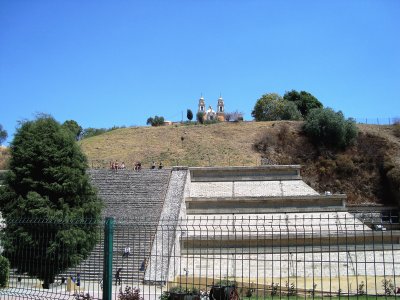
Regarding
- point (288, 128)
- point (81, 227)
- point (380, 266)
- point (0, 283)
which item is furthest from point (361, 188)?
point (0, 283)

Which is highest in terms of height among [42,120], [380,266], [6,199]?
[42,120]

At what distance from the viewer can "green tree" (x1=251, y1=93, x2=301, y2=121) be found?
176 ft

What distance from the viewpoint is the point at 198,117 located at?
59.7m

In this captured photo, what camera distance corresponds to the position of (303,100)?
61.6 metres

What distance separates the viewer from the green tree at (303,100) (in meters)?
60.6

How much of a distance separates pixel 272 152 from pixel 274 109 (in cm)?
2046

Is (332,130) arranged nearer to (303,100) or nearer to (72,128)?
(72,128)

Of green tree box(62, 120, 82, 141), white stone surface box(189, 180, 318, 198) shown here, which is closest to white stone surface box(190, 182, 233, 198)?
white stone surface box(189, 180, 318, 198)

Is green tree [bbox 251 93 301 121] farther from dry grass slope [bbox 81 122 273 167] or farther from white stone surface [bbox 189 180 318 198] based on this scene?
white stone surface [bbox 189 180 318 198]

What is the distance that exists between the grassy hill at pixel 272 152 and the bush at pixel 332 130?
707mm

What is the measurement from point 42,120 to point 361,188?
23943 millimetres

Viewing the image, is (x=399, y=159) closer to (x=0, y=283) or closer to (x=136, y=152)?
(x=136, y=152)

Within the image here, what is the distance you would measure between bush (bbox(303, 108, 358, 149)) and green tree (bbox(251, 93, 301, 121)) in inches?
575

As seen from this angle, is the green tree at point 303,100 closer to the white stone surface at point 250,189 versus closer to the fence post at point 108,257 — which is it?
the white stone surface at point 250,189
